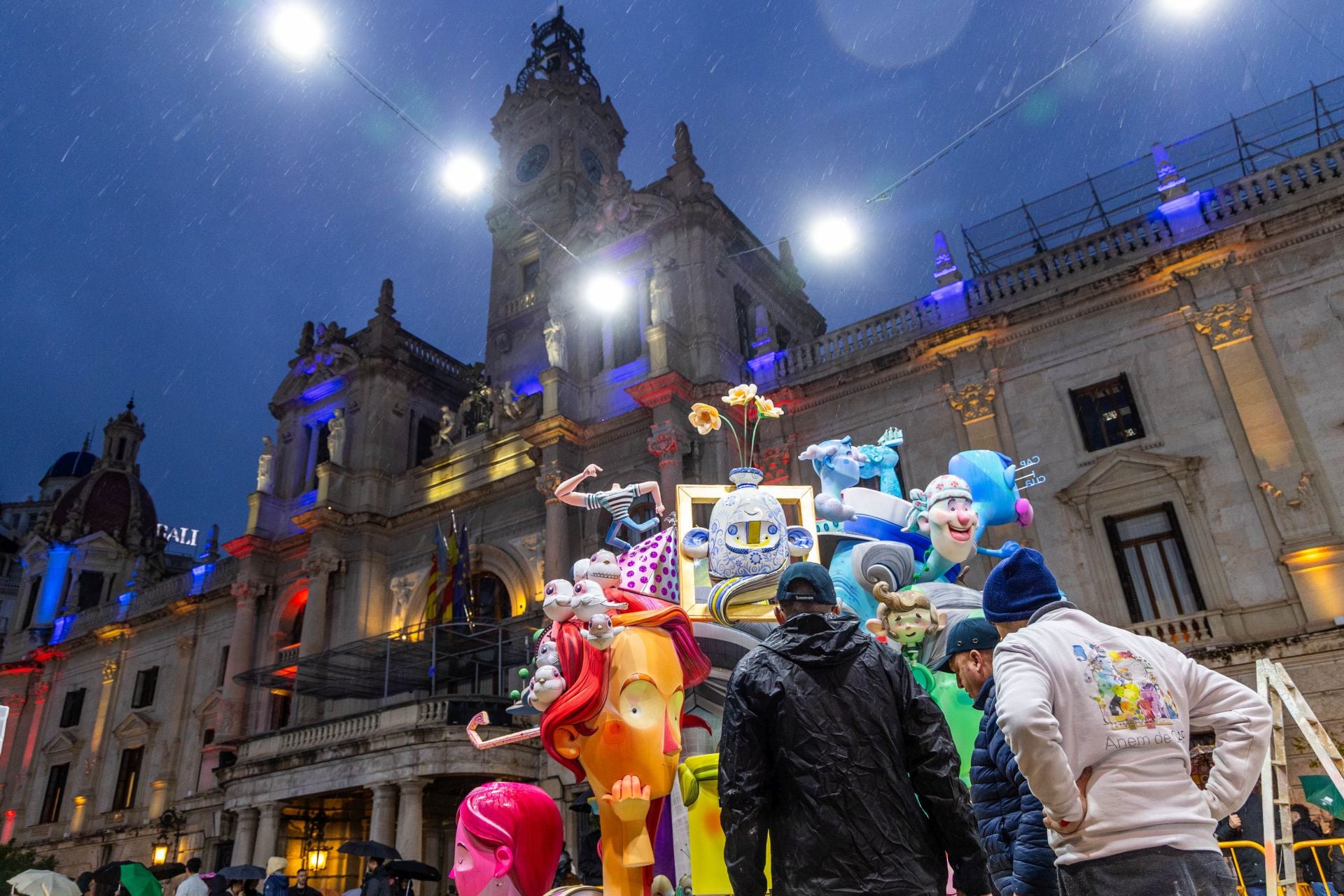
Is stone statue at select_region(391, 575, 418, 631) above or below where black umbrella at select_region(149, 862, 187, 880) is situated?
above

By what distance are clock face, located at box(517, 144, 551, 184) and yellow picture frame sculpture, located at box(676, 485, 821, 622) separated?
25.9 m

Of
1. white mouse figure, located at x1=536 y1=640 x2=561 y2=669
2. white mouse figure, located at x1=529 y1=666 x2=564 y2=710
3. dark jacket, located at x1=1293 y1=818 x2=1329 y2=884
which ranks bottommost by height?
dark jacket, located at x1=1293 y1=818 x2=1329 y2=884

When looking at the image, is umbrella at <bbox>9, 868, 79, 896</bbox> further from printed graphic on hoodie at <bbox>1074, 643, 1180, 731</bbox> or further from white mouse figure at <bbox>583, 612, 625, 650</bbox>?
printed graphic on hoodie at <bbox>1074, 643, 1180, 731</bbox>

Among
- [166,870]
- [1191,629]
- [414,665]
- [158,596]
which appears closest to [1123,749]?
[1191,629]

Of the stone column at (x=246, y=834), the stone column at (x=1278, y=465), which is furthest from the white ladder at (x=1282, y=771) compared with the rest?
the stone column at (x=246, y=834)

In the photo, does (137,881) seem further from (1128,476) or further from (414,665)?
(1128,476)

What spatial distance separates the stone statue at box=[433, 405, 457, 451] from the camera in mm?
27953

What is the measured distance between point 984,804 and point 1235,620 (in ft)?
46.6

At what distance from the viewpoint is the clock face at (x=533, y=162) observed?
107 feet

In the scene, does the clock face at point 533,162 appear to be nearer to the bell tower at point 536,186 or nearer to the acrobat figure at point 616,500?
the bell tower at point 536,186

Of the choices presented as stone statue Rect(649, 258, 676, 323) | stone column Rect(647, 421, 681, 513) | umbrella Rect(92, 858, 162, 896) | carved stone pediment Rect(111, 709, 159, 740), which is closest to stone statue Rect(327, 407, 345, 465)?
stone statue Rect(649, 258, 676, 323)

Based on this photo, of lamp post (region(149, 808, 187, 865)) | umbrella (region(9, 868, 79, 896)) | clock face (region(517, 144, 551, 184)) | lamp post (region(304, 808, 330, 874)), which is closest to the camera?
umbrella (region(9, 868, 79, 896))

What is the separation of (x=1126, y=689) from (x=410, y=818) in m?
17.7

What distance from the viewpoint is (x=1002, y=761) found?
3.88 metres
